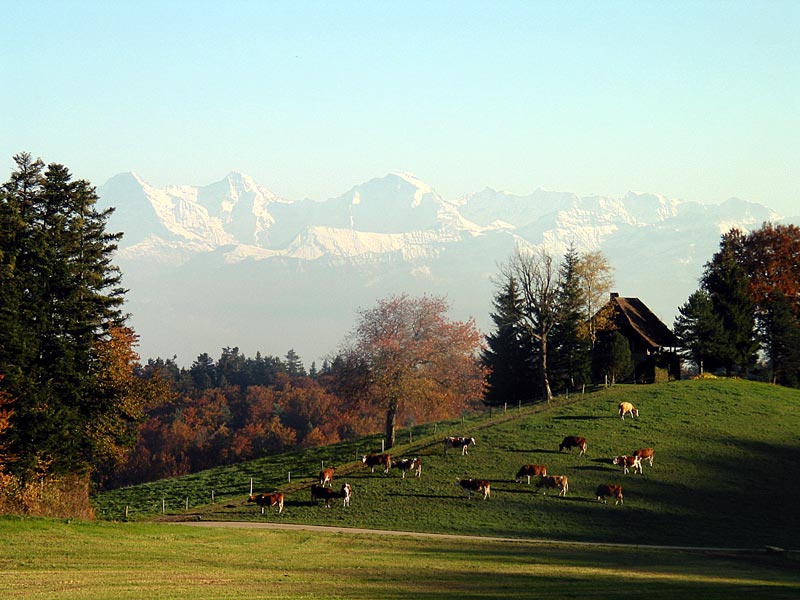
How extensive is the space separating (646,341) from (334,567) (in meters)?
62.7

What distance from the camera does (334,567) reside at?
109 ft

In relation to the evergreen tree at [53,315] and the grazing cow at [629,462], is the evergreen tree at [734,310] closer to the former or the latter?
the grazing cow at [629,462]

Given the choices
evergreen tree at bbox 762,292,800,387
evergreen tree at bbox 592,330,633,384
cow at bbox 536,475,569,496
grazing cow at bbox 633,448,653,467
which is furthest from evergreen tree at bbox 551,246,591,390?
cow at bbox 536,475,569,496

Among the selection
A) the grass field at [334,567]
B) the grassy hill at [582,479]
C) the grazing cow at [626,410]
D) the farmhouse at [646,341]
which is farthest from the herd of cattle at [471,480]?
the farmhouse at [646,341]

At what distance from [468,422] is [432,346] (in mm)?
Answer: 8000

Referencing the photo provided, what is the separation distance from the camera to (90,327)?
180ft

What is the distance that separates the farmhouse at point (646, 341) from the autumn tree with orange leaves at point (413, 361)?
21.5 metres

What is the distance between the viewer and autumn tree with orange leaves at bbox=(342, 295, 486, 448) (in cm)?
7119

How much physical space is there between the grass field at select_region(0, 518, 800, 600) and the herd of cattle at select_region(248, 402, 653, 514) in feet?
31.6

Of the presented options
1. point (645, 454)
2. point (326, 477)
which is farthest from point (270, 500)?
point (645, 454)

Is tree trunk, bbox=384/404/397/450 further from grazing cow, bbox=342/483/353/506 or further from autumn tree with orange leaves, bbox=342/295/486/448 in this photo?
grazing cow, bbox=342/483/353/506

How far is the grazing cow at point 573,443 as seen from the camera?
61219 millimetres

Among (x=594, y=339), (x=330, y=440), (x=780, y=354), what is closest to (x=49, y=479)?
(x=594, y=339)

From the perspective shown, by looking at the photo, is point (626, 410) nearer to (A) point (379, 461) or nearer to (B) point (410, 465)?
(B) point (410, 465)
